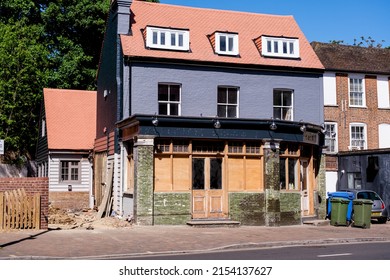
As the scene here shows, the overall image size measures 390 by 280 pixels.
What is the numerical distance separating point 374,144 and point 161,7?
16723mm

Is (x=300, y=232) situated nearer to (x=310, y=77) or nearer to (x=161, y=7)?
(x=310, y=77)

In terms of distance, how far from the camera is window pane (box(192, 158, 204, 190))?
23703 millimetres

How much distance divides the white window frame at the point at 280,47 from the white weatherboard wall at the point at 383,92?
9.97 m

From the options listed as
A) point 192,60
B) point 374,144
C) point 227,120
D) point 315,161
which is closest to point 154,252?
point 227,120

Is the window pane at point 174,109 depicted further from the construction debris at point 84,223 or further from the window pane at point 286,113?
the window pane at point 286,113

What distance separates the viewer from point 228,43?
27.5m

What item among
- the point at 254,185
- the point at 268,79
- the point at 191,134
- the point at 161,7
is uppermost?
the point at 161,7

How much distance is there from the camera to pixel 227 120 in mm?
23672

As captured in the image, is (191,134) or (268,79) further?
(268,79)

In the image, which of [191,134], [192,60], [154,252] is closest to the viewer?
[154,252]

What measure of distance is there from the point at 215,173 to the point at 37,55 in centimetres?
2066

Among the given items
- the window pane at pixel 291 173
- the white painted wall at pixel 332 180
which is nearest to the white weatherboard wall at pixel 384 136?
the white painted wall at pixel 332 180

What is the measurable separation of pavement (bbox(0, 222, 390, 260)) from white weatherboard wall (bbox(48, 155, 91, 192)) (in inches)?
497

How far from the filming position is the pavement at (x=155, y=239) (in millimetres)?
14906
